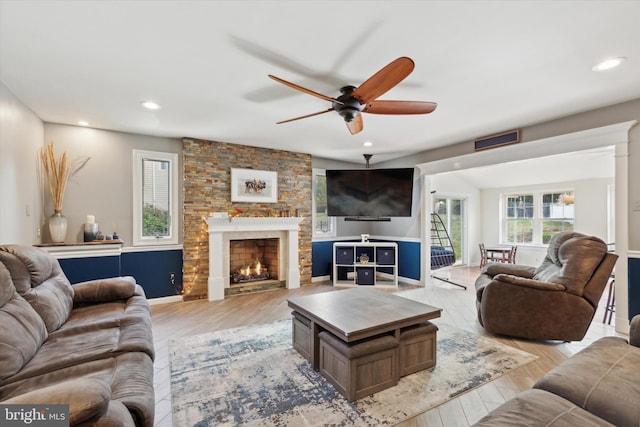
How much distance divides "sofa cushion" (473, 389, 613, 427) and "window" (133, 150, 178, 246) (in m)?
4.56

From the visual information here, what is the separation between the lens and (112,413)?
106 cm

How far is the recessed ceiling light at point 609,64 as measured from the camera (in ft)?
7.69

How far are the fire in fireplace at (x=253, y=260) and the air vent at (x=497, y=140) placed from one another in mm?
3667

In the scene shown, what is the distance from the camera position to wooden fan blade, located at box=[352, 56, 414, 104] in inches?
Answer: 74.5

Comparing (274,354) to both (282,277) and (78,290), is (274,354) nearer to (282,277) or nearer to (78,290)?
(78,290)

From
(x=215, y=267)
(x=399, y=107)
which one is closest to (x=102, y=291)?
(x=215, y=267)

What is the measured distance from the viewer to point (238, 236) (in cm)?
504

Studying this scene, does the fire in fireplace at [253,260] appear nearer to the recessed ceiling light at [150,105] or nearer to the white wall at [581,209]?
the recessed ceiling light at [150,105]

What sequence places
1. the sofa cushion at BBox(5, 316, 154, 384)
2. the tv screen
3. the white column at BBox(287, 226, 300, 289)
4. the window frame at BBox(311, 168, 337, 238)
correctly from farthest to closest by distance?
the window frame at BBox(311, 168, 337, 238) → the tv screen → the white column at BBox(287, 226, 300, 289) → the sofa cushion at BBox(5, 316, 154, 384)

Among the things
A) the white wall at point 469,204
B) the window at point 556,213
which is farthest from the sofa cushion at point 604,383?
the window at point 556,213

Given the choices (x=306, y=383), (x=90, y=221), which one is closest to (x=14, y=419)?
(x=306, y=383)

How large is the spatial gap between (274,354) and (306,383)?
22.8 inches

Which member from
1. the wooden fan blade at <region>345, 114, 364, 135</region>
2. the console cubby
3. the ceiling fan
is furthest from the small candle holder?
the console cubby

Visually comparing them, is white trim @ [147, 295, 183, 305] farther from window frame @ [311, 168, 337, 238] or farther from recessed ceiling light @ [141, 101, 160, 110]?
recessed ceiling light @ [141, 101, 160, 110]
